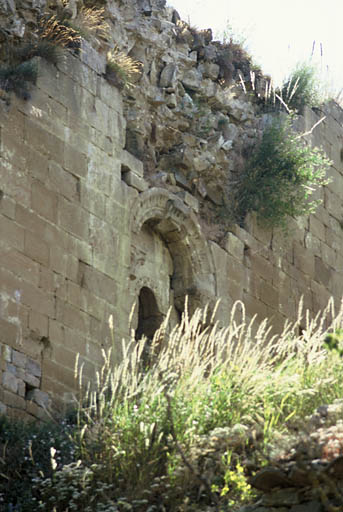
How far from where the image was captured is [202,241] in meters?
14.8

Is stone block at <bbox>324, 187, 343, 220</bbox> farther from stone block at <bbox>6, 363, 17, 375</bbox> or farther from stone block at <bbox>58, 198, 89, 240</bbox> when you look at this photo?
stone block at <bbox>6, 363, 17, 375</bbox>

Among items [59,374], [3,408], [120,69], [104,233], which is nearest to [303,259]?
[120,69]

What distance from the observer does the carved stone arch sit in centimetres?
1430

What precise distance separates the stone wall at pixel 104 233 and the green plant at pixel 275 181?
327 mm

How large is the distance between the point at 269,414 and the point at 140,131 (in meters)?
5.97

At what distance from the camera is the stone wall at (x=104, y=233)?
11.7 meters

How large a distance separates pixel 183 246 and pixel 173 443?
5784 millimetres

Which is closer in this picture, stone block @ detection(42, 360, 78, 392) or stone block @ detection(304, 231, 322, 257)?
stone block @ detection(42, 360, 78, 392)

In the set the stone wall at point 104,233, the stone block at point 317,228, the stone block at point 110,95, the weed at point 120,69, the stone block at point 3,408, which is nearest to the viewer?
the stone block at point 3,408

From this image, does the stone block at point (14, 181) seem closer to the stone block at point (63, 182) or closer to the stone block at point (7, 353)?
the stone block at point (63, 182)

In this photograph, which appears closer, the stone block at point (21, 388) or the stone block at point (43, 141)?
the stone block at point (21, 388)

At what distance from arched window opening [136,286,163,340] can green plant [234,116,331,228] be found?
2.58 metres

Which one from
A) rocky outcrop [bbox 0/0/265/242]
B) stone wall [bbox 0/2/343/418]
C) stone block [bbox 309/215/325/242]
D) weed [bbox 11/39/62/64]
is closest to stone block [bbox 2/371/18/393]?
stone wall [bbox 0/2/343/418]

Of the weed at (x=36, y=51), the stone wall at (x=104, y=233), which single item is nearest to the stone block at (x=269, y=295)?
the stone wall at (x=104, y=233)
